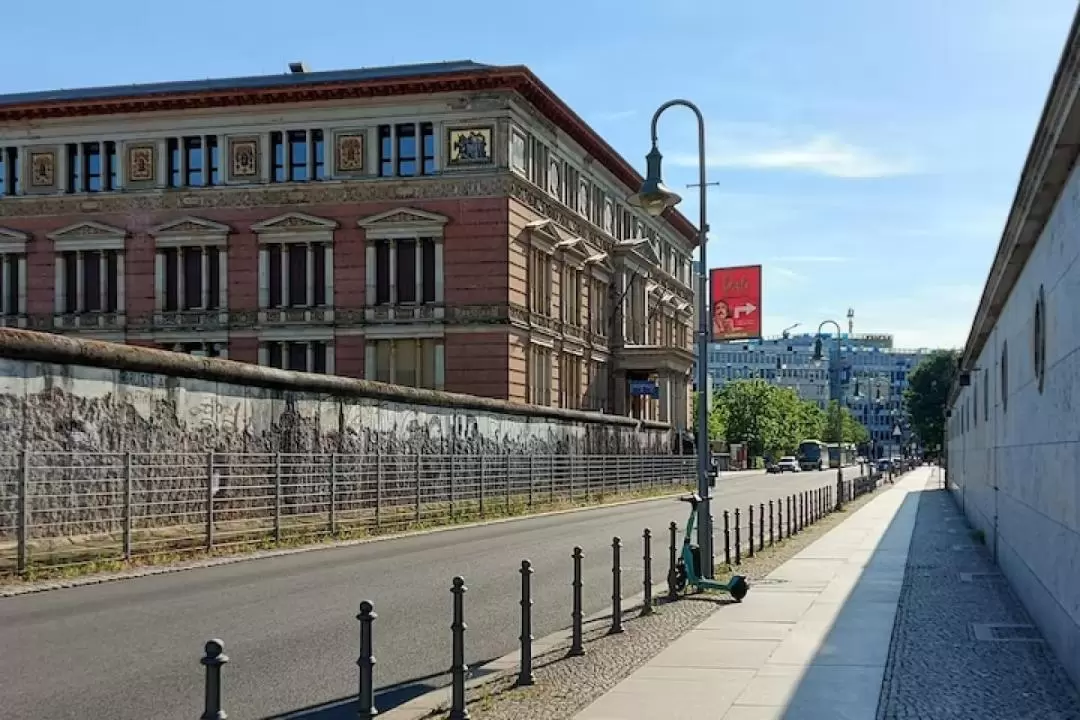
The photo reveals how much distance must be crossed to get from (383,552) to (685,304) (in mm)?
68141

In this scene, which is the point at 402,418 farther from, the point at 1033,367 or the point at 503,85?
the point at 503,85

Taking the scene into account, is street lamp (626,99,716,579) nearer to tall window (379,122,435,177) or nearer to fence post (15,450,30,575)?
fence post (15,450,30,575)

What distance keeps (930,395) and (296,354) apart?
303 ft

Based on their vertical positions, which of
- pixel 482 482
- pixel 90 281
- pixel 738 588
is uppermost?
pixel 90 281

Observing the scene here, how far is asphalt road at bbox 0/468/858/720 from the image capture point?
350 inches

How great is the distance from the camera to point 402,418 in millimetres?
31547

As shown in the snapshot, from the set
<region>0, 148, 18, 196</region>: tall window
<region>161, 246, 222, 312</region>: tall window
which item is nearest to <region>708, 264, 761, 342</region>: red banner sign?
<region>161, 246, 222, 312</region>: tall window

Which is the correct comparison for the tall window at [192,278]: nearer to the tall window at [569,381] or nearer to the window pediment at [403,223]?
the window pediment at [403,223]

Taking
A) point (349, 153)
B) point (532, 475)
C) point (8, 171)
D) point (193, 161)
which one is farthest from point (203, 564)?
point (8, 171)

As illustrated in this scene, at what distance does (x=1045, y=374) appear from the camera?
11.5 m

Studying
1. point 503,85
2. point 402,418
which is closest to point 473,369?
point 503,85

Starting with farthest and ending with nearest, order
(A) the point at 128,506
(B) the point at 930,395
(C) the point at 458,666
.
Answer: (B) the point at 930,395, (A) the point at 128,506, (C) the point at 458,666

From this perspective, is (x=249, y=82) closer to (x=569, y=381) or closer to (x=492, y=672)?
(x=569, y=381)

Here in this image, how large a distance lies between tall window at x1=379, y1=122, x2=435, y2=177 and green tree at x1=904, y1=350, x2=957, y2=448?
86704 millimetres
